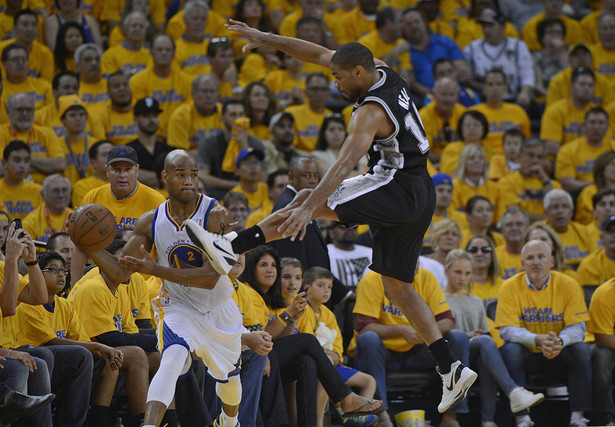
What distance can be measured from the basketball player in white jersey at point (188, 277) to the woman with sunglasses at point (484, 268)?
4.06m

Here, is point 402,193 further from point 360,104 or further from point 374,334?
point 374,334

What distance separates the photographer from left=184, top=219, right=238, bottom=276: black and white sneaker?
19.0 ft

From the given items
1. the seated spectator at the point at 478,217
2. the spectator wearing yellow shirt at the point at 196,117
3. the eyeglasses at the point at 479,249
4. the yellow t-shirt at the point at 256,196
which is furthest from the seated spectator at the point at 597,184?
the spectator wearing yellow shirt at the point at 196,117

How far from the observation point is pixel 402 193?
605cm

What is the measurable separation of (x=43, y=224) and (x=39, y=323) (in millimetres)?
2606

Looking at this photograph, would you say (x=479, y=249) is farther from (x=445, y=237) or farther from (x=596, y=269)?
(x=596, y=269)

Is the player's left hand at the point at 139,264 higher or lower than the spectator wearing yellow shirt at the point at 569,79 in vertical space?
lower

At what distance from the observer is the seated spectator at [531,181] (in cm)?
1212

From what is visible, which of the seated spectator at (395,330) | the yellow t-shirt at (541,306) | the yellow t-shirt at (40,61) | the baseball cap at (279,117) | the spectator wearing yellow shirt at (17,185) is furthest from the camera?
the yellow t-shirt at (40,61)

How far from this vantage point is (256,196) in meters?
11.2

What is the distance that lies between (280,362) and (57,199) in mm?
3248

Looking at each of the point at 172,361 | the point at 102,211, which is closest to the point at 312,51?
the point at 102,211

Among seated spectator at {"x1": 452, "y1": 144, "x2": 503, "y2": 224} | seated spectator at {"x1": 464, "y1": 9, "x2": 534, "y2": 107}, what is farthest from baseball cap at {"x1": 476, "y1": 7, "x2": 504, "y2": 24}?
seated spectator at {"x1": 452, "y1": 144, "x2": 503, "y2": 224}

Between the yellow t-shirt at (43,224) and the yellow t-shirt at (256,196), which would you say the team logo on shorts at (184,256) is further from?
the yellow t-shirt at (256,196)
